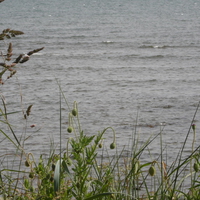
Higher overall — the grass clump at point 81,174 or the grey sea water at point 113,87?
the grass clump at point 81,174

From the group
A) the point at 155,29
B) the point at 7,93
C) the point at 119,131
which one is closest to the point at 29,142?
the point at 119,131

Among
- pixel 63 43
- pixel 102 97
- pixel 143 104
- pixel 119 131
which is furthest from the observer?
pixel 63 43

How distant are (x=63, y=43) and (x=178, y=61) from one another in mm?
6250

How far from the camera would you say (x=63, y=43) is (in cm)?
1900

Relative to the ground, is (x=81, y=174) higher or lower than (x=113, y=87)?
higher

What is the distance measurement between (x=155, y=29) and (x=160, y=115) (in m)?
18.2

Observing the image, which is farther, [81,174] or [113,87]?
[113,87]

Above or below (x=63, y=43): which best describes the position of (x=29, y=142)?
above

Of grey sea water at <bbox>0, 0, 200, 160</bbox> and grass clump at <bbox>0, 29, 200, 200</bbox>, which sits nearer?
grass clump at <bbox>0, 29, 200, 200</bbox>

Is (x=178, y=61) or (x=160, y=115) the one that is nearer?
(x=160, y=115)

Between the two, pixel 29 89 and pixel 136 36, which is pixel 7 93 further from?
pixel 136 36

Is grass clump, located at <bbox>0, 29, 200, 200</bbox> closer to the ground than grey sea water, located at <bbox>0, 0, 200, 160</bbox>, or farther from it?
farther from it

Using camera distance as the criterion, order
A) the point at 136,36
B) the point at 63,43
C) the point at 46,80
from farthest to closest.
A: the point at 136,36 → the point at 63,43 → the point at 46,80

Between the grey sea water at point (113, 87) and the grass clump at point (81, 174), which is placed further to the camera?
the grey sea water at point (113, 87)
